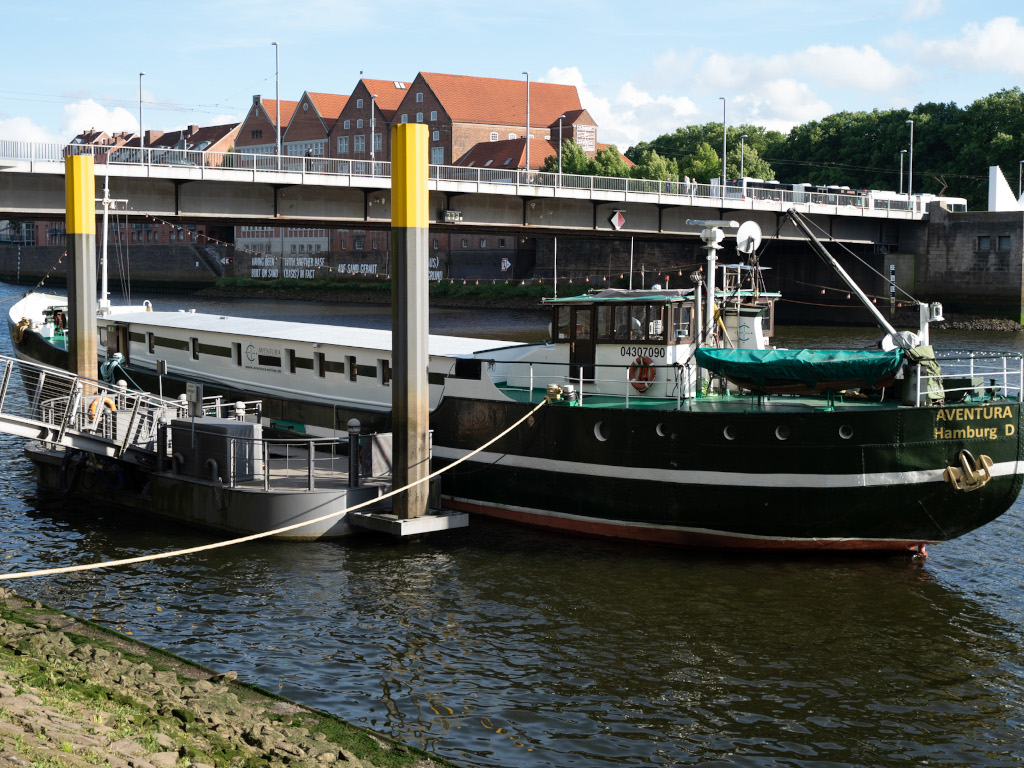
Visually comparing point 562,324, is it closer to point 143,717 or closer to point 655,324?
point 655,324

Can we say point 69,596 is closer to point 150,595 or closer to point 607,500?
point 150,595

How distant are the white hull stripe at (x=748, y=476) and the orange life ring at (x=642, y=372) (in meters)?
2.11

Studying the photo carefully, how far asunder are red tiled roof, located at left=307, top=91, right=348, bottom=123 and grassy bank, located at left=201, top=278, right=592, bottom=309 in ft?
101

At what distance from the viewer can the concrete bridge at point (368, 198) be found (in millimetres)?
38500

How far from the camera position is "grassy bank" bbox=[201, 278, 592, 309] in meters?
90.6

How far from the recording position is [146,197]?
41781 millimetres

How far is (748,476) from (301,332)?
13211 millimetres

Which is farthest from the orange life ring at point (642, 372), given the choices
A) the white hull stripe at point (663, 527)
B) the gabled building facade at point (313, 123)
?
the gabled building facade at point (313, 123)

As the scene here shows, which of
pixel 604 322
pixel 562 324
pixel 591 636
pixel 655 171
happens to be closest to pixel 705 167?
pixel 655 171

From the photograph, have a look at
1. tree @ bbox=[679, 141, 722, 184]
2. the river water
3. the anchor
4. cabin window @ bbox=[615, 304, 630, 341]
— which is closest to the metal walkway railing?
the river water

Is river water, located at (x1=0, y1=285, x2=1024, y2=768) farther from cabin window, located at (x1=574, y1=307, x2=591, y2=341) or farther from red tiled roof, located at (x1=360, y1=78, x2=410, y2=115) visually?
red tiled roof, located at (x1=360, y1=78, x2=410, y2=115)

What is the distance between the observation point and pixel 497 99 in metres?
128

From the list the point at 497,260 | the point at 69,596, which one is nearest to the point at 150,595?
the point at 69,596

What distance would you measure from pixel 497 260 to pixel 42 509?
84.4 metres
